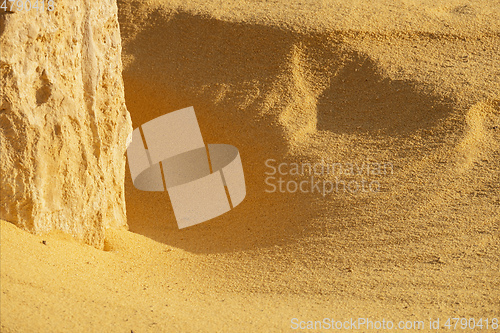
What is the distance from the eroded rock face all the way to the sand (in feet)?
0.56

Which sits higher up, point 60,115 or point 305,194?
point 60,115

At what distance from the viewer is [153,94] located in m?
5.16

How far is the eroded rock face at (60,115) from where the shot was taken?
2.74m

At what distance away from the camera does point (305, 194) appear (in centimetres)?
394

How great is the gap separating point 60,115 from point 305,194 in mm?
1745

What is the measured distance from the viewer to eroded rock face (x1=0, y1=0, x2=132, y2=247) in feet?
9.00

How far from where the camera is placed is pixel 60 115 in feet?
9.78

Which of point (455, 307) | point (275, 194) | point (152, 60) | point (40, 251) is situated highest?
point (152, 60)

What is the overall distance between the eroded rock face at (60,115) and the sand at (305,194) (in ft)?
0.56

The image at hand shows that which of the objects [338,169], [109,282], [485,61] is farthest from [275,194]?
[485,61]

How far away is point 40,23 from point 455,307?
254 centimetres

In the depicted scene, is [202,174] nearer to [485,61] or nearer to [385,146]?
[385,146]

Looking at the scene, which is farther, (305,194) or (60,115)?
(305,194)

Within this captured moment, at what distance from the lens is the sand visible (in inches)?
110
